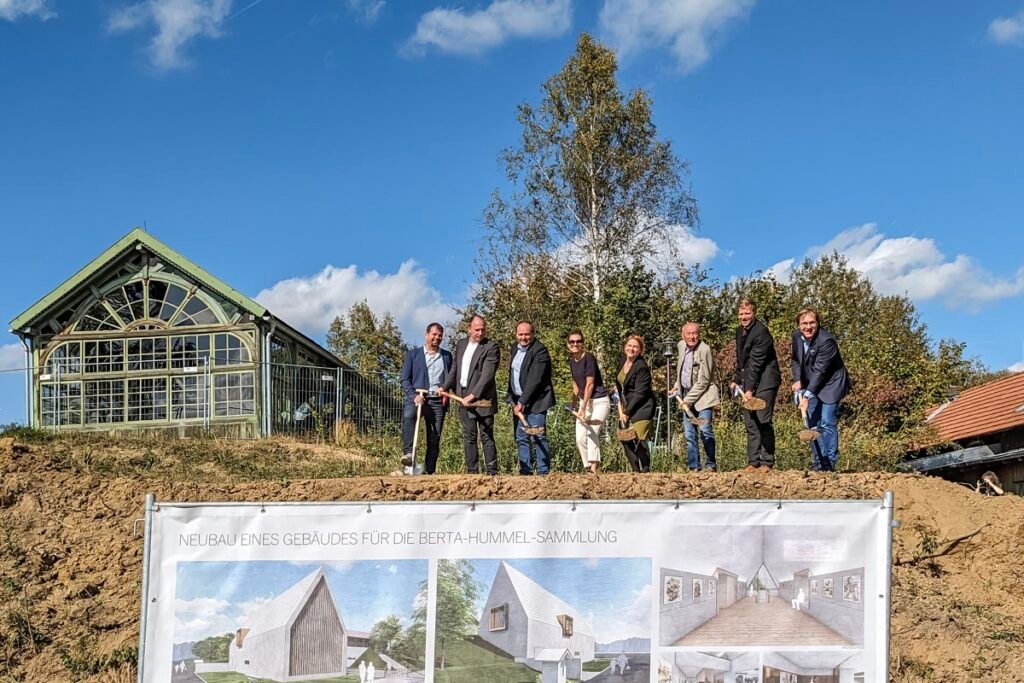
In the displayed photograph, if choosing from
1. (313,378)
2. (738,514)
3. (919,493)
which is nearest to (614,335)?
(313,378)

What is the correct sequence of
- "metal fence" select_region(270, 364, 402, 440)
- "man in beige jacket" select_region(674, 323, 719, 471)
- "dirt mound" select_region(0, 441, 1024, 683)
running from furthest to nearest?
"metal fence" select_region(270, 364, 402, 440), "man in beige jacket" select_region(674, 323, 719, 471), "dirt mound" select_region(0, 441, 1024, 683)

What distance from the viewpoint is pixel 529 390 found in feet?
35.3

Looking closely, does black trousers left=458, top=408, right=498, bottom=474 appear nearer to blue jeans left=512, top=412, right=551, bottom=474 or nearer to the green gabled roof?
blue jeans left=512, top=412, right=551, bottom=474

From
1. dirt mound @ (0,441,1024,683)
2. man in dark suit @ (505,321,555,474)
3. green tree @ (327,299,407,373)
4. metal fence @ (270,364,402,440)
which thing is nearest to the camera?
dirt mound @ (0,441,1024,683)

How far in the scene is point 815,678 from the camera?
16.4ft

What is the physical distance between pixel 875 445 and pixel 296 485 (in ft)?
26.8

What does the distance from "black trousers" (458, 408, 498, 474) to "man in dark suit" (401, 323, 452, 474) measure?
1.21 ft

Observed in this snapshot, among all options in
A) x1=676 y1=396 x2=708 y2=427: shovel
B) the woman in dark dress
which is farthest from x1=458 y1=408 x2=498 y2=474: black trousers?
x1=676 y1=396 x2=708 y2=427: shovel

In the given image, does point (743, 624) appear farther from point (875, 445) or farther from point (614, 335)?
point (614, 335)

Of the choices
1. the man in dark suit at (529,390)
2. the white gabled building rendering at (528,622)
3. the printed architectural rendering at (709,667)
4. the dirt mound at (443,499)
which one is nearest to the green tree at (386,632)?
the white gabled building rendering at (528,622)

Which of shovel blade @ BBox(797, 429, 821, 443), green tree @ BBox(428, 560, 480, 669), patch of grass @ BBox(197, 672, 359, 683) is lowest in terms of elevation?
patch of grass @ BBox(197, 672, 359, 683)

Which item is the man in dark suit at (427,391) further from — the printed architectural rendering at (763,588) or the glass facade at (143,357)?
the glass facade at (143,357)

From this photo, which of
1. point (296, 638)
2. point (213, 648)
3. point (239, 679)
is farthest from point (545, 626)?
point (213, 648)

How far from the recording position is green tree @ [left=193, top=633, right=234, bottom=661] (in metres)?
5.12
